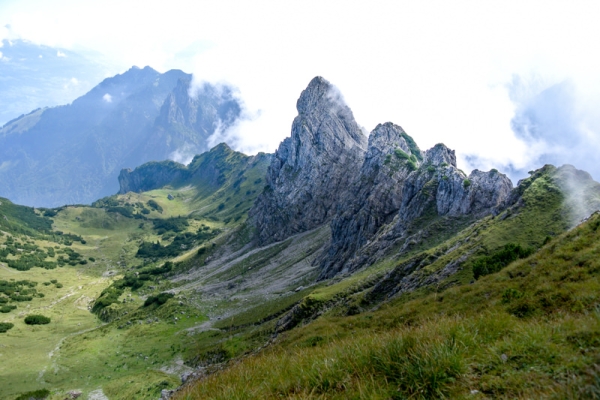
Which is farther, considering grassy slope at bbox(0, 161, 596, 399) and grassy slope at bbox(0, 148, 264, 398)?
grassy slope at bbox(0, 148, 264, 398)

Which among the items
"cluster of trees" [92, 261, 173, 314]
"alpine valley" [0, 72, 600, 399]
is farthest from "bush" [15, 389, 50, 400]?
"cluster of trees" [92, 261, 173, 314]

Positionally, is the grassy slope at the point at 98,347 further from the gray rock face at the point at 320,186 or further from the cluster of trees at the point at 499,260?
the gray rock face at the point at 320,186

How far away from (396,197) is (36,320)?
406 ft

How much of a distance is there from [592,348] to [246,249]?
187738 mm

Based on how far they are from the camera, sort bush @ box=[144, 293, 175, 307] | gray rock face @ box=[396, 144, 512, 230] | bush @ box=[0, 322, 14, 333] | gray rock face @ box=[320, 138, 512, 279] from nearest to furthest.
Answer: gray rock face @ box=[396, 144, 512, 230], gray rock face @ box=[320, 138, 512, 279], bush @ box=[0, 322, 14, 333], bush @ box=[144, 293, 175, 307]

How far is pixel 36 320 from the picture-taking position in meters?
108

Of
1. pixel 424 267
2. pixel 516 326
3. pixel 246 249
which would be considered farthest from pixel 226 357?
pixel 246 249

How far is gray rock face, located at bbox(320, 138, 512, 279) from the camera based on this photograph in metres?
78.2

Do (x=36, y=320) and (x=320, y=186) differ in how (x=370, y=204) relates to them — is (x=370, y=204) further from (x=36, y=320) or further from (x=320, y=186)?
(x=36, y=320)

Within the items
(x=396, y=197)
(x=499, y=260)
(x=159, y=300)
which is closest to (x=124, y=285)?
(x=159, y=300)

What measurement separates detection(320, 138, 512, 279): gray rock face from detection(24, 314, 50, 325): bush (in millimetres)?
91458

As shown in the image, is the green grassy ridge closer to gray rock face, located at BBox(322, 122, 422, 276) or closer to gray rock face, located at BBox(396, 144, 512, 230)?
gray rock face, located at BBox(396, 144, 512, 230)

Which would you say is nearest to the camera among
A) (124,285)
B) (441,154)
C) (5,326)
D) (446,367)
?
(446,367)

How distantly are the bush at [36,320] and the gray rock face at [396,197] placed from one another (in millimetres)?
91458
